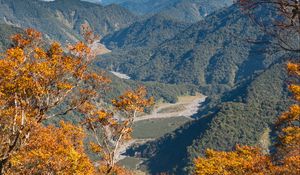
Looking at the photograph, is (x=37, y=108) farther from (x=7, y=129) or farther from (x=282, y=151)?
(x=282, y=151)

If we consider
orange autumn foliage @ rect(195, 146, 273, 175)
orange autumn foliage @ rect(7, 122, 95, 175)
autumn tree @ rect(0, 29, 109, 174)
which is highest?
autumn tree @ rect(0, 29, 109, 174)

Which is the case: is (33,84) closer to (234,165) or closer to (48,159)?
(48,159)

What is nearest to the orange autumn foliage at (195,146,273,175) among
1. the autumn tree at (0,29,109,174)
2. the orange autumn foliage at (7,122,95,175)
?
the orange autumn foliage at (7,122,95,175)

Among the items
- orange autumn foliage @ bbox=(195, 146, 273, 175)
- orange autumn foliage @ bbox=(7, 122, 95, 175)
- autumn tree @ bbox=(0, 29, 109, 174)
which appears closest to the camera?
autumn tree @ bbox=(0, 29, 109, 174)

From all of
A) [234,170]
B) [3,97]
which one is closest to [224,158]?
[234,170]

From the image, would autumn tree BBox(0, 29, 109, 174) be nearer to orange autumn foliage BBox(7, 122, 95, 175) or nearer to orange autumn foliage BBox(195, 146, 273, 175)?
orange autumn foliage BBox(7, 122, 95, 175)

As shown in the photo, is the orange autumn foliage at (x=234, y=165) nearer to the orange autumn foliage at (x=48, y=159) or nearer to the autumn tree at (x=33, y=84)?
the orange autumn foliage at (x=48, y=159)

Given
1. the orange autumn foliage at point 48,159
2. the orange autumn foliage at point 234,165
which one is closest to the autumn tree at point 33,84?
the orange autumn foliage at point 48,159

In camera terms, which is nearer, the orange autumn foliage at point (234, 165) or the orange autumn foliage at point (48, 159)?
the orange autumn foliage at point (48, 159)
